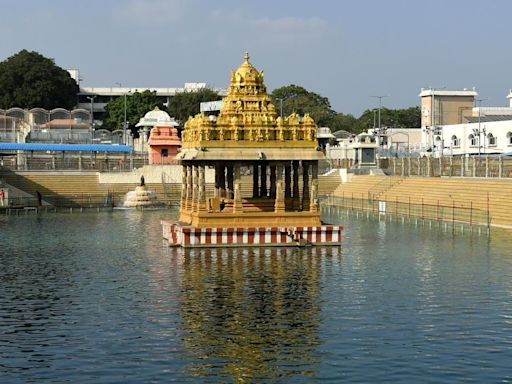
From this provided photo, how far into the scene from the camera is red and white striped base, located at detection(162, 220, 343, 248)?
47.9 metres

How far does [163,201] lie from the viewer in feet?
304

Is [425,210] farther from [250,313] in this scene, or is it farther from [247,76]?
[250,313]

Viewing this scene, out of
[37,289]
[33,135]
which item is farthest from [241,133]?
[33,135]

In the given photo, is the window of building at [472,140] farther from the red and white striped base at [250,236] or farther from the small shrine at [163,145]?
the red and white striped base at [250,236]

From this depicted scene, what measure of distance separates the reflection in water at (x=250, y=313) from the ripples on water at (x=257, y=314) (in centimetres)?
5

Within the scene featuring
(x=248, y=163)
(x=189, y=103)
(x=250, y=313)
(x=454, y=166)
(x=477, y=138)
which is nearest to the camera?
(x=250, y=313)

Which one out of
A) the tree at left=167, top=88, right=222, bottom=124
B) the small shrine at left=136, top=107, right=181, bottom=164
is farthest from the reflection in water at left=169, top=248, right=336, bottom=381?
the tree at left=167, top=88, right=222, bottom=124

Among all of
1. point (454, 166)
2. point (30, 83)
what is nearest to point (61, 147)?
point (454, 166)

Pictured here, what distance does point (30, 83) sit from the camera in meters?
159

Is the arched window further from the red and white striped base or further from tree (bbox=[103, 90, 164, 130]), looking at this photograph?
the red and white striped base

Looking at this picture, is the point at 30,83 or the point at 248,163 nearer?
the point at 248,163

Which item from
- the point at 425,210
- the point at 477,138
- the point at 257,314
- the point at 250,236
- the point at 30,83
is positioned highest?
the point at 30,83

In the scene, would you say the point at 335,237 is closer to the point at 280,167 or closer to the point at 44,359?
the point at 280,167

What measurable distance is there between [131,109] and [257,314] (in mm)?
140364
